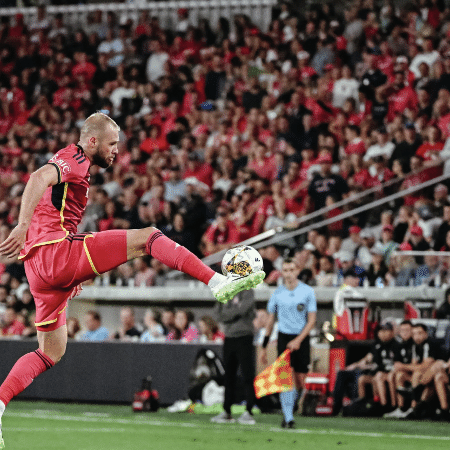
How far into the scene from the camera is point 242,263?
6008mm

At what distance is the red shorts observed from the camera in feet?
19.9

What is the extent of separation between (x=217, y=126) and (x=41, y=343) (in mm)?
11733

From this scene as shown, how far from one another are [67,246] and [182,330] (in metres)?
7.60

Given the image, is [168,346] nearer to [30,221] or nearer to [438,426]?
[438,426]

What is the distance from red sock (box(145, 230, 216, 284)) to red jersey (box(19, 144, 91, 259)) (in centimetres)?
70

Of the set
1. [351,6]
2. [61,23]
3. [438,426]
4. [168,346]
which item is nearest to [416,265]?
[438,426]

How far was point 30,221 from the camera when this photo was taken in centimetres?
592

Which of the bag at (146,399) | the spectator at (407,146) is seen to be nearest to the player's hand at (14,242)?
the bag at (146,399)

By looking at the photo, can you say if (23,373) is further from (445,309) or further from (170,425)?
(445,309)

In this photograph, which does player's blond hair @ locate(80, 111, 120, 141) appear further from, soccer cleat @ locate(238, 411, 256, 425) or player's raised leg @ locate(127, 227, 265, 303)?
soccer cleat @ locate(238, 411, 256, 425)

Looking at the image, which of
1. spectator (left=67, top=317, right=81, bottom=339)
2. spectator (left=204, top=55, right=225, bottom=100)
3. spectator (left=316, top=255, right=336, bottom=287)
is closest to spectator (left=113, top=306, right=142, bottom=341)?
spectator (left=67, top=317, right=81, bottom=339)

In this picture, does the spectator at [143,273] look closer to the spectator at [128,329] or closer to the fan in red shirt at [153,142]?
the spectator at [128,329]

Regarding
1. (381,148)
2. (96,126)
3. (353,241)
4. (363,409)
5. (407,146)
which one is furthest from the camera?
(381,148)

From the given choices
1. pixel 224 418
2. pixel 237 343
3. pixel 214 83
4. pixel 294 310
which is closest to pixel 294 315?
pixel 294 310
